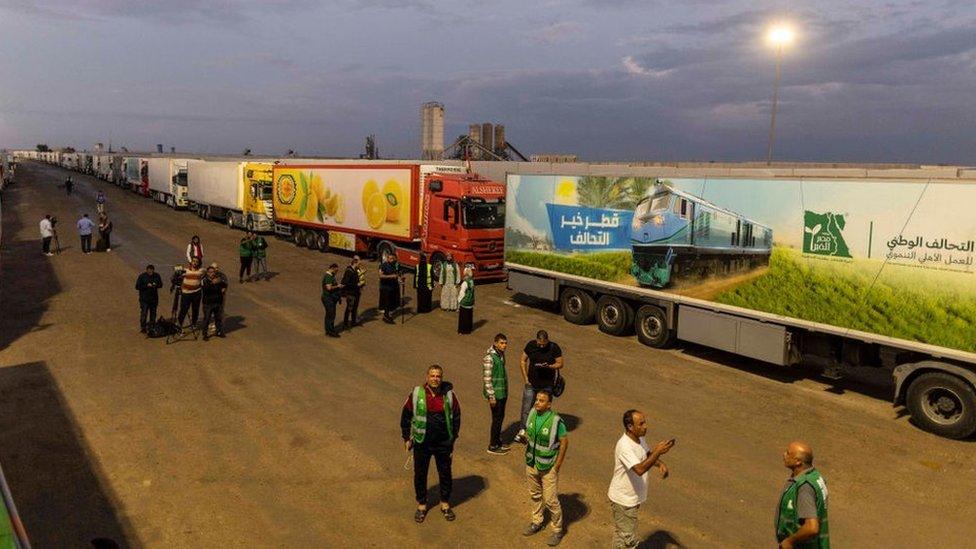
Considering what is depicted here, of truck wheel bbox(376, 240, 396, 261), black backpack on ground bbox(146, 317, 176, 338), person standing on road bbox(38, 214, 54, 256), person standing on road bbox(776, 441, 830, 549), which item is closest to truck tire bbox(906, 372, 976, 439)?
person standing on road bbox(776, 441, 830, 549)

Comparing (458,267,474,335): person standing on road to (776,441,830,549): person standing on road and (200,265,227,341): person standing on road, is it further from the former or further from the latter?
(776,441,830,549): person standing on road

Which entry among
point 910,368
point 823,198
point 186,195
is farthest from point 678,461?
point 186,195

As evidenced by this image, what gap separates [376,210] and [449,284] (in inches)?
318

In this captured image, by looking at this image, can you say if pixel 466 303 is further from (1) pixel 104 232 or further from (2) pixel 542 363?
(1) pixel 104 232

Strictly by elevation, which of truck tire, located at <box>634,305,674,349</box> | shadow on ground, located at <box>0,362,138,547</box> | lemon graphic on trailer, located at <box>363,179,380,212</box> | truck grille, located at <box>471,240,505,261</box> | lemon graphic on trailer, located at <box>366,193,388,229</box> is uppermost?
→ lemon graphic on trailer, located at <box>363,179,380,212</box>

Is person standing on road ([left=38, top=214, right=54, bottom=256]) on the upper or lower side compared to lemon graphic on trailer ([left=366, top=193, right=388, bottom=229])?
lower

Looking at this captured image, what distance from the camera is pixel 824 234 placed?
452 inches

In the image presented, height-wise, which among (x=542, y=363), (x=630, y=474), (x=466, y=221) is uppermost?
(x=466, y=221)

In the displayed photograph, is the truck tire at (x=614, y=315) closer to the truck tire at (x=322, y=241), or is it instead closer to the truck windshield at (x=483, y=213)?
the truck windshield at (x=483, y=213)

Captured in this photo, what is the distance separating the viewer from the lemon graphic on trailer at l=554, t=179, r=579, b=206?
1657 centimetres

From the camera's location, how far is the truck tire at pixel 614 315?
15.6 metres

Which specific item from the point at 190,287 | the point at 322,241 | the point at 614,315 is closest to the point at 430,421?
the point at 190,287

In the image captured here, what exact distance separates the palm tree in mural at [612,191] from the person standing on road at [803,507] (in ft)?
33.3

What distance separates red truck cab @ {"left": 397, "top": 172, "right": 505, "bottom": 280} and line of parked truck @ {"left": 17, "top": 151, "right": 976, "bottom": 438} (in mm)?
47
